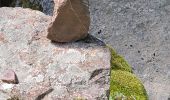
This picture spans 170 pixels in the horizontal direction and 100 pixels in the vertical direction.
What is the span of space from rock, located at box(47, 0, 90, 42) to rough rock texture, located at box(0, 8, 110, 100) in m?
A: 0.08

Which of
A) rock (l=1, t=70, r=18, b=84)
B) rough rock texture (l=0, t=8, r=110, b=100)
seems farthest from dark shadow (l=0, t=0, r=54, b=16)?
rock (l=1, t=70, r=18, b=84)

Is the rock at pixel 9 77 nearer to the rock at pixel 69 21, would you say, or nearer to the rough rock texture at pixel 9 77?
the rough rock texture at pixel 9 77

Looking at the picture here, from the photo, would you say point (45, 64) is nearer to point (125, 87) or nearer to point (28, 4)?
point (125, 87)

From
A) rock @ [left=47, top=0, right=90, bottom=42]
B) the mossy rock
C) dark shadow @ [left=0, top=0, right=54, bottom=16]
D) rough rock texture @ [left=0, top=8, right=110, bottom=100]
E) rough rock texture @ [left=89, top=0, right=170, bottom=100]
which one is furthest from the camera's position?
rough rock texture @ [left=89, top=0, right=170, bottom=100]

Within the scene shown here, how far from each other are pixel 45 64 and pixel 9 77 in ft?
0.95

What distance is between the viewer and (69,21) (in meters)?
3.11

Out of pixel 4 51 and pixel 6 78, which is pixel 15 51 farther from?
pixel 6 78

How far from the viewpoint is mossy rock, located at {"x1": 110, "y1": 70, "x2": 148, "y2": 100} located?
342 cm

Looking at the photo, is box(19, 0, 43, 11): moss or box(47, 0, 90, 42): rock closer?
box(47, 0, 90, 42): rock

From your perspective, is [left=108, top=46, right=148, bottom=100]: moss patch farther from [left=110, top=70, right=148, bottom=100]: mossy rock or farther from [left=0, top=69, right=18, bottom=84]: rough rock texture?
[left=0, top=69, right=18, bottom=84]: rough rock texture

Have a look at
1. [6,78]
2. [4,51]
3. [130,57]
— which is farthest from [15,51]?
[130,57]

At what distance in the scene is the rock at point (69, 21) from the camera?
9.98 ft

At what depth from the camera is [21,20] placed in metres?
3.35

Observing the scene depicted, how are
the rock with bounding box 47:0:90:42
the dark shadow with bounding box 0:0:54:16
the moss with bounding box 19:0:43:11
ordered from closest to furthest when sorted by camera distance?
1. the rock with bounding box 47:0:90:42
2. the dark shadow with bounding box 0:0:54:16
3. the moss with bounding box 19:0:43:11
